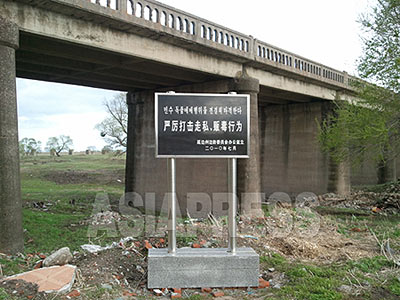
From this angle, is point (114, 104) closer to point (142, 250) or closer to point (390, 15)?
point (390, 15)

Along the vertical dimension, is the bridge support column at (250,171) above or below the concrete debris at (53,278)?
above

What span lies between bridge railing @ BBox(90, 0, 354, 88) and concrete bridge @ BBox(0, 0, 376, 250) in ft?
0.12

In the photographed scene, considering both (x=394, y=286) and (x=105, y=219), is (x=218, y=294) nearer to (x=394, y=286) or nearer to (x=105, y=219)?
(x=394, y=286)

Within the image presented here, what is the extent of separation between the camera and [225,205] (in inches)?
656

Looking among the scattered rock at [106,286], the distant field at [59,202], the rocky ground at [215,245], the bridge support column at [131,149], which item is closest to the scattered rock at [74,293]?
the rocky ground at [215,245]

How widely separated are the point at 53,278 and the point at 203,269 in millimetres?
2139

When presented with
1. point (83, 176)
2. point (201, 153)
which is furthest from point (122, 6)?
point (83, 176)

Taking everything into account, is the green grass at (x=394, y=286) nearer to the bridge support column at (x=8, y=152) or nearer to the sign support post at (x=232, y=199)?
the sign support post at (x=232, y=199)

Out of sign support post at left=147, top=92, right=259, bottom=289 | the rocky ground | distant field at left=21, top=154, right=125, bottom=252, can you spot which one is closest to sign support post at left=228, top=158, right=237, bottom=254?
sign support post at left=147, top=92, right=259, bottom=289

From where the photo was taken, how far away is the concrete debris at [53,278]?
505 cm

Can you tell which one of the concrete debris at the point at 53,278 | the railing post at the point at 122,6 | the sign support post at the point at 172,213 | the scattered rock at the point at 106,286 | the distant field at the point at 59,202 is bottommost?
the distant field at the point at 59,202

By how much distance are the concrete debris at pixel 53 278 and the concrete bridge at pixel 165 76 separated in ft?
11.1

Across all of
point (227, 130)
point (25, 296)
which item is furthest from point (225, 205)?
point (25, 296)

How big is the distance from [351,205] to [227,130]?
12.4m
